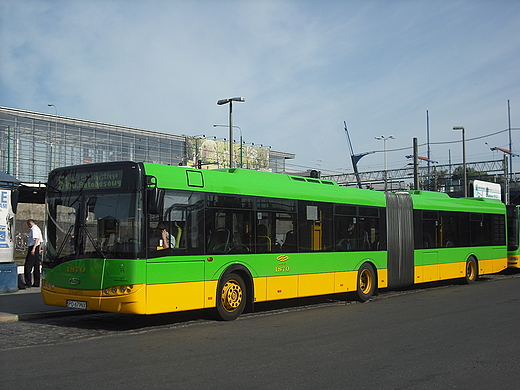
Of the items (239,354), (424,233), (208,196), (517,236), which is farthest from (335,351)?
(517,236)

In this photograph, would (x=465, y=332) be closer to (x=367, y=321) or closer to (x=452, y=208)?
(x=367, y=321)

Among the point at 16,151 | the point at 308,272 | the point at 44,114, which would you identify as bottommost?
the point at 308,272

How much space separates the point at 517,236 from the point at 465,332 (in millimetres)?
16019

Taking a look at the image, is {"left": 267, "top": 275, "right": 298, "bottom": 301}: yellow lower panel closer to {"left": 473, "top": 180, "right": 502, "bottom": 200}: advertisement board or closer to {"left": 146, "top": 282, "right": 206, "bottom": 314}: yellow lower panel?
{"left": 146, "top": 282, "right": 206, "bottom": 314}: yellow lower panel

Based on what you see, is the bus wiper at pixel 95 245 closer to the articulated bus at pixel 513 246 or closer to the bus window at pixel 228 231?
the bus window at pixel 228 231

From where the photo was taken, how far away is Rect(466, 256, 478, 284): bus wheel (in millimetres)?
20231

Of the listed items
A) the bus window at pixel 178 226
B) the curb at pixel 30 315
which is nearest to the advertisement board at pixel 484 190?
the bus window at pixel 178 226

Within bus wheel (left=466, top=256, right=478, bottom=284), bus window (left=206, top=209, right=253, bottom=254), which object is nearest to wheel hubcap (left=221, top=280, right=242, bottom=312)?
bus window (left=206, top=209, right=253, bottom=254)

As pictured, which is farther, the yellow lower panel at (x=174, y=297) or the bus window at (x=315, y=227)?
the bus window at (x=315, y=227)

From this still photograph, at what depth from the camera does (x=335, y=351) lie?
8320mm

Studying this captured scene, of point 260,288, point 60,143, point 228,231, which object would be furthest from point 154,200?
point 60,143

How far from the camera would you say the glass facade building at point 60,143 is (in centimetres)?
5100

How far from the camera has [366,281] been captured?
15.7m

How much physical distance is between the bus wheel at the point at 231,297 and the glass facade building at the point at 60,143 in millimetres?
35905
